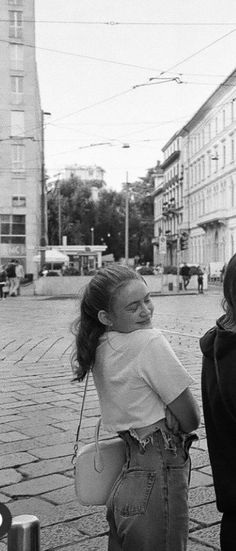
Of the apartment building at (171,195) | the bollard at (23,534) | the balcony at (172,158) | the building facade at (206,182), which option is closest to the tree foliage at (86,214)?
the apartment building at (171,195)

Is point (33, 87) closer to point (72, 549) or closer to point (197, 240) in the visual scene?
point (197, 240)

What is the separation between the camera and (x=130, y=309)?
2.36 m

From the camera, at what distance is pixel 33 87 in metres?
48.8

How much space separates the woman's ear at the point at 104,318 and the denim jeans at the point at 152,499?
400 millimetres

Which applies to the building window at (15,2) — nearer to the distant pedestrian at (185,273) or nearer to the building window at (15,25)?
the building window at (15,25)

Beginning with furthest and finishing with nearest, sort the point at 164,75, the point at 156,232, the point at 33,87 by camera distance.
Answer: the point at 156,232, the point at 33,87, the point at 164,75

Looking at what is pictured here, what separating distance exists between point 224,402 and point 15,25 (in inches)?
1913

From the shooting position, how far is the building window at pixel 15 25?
46.5 m

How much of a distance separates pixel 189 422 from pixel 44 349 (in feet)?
26.0

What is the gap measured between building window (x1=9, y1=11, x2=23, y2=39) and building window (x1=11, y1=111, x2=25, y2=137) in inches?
200

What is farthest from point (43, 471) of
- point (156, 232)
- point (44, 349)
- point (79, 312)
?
point (156, 232)

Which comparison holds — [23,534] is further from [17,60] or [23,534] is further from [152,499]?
[17,60]

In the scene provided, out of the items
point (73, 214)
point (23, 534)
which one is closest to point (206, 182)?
point (73, 214)

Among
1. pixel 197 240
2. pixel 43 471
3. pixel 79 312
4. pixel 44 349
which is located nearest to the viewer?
pixel 79 312
